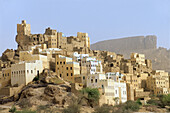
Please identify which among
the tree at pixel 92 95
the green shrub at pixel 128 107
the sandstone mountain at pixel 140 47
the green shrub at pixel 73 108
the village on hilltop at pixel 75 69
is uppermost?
the sandstone mountain at pixel 140 47

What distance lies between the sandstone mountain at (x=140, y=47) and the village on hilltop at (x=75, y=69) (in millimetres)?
25864

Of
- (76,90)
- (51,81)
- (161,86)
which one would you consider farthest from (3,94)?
(161,86)

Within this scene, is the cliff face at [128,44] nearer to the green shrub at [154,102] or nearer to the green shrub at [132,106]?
the green shrub at [154,102]

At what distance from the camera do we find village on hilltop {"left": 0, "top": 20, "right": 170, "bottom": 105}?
198 ft

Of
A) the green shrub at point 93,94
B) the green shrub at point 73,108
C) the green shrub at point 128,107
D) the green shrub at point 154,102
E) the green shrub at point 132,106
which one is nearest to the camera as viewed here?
the green shrub at point 73,108

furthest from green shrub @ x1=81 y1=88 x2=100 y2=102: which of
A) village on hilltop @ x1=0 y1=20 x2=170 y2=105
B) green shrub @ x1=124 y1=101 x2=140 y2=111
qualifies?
green shrub @ x1=124 y1=101 x2=140 y2=111

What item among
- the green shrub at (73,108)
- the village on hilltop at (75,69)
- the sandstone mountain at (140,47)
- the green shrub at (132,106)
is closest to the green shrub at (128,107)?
the green shrub at (132,106)

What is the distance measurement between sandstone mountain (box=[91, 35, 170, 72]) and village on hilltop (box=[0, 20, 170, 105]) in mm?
25864

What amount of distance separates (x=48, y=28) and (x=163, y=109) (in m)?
33.8

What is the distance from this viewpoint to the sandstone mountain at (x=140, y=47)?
111 metres

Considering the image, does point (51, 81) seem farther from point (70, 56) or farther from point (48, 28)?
point (48, 28)

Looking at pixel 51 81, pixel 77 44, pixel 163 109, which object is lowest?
pixel 163 109

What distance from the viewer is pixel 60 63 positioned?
211ft

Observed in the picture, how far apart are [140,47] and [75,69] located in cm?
6184
